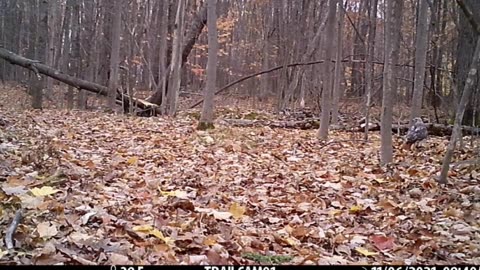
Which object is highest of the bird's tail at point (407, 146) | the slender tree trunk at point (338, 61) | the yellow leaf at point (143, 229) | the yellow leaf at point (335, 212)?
the slender tree trunk at point (338, 61)

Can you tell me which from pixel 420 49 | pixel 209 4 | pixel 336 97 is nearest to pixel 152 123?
pixel 209 4

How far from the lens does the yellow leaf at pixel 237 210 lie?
4.83 meters

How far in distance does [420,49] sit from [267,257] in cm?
803

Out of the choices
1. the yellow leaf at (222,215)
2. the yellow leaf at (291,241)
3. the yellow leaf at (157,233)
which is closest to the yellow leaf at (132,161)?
the yellow leaf at (222,215)

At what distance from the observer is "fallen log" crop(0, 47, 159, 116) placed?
44.4 ft

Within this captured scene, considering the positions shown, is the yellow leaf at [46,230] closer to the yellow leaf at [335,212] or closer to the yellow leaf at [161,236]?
the yellow leaf at [161,236]

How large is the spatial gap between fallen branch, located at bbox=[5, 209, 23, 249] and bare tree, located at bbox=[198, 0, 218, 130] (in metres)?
8.06

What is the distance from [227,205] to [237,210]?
0.32 m

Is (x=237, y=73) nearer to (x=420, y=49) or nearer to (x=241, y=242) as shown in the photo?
(x=420, y=49)

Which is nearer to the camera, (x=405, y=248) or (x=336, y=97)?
(x=405, y=248)

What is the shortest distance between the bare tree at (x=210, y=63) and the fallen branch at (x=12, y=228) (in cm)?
806

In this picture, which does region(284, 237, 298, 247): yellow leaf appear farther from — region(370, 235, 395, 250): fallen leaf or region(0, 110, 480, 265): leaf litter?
region(370, 235, 395, 250): fallen leaf

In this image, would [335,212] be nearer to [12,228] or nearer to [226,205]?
[226,205]

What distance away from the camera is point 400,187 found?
6340 mm
